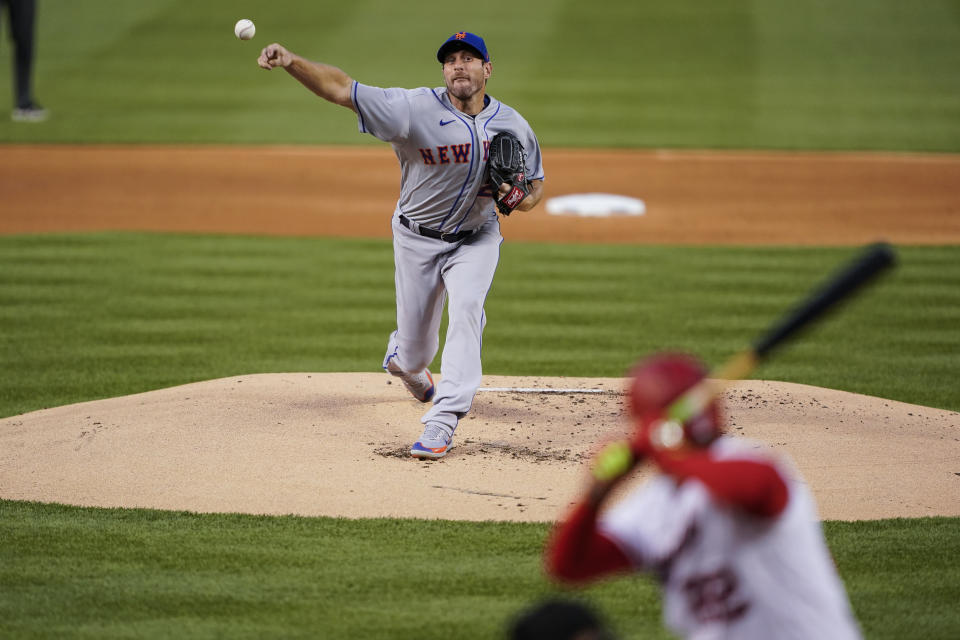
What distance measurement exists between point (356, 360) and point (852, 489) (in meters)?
4.19

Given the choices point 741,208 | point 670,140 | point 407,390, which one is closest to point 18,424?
point 407,390

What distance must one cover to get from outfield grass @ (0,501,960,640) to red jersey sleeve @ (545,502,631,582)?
1.57 m

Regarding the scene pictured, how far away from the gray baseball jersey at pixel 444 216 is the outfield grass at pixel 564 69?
1281cm

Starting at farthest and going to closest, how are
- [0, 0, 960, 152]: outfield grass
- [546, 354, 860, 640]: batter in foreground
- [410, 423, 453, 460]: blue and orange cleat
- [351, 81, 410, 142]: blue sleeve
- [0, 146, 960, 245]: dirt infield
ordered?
[0, 0, 960, 152]: outfield grass → [0, 146, 960, 245]: dirt infield → [410, 423, 453, 460]: blue and orange cleat → [351, 81, 410, 142]: blue sleeve → [546, 354, 860, 640]: batter in foreground

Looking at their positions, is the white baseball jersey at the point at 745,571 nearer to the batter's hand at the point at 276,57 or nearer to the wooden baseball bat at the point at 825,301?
the wooden baseball bat at the point at 825,301

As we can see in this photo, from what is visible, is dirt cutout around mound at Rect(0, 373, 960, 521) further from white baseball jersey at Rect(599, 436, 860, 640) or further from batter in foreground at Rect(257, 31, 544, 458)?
white baseball jersey at Rect(599, 436, 860, 640)

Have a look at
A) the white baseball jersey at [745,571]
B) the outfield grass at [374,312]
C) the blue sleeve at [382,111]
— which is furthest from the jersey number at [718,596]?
the outfield grass at [374,312]

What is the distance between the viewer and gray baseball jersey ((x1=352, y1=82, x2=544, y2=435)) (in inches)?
268

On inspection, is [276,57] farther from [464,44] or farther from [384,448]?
[384,448]

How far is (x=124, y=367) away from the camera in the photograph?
9219 millimetres

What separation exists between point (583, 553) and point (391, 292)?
8327 millimetres

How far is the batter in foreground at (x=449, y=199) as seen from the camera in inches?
267

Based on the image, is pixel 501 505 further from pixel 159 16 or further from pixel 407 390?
pixel 159 16

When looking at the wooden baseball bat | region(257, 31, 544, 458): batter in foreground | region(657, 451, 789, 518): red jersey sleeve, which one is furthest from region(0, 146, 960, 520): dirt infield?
region(657, 451, 789, 518): red jersey sleeve
